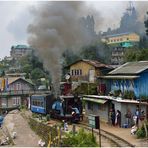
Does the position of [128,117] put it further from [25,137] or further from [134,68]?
[25,137]

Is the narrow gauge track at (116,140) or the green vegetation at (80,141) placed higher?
the green vegetation at (80,141)

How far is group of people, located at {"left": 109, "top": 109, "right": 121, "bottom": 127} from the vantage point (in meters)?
24.5

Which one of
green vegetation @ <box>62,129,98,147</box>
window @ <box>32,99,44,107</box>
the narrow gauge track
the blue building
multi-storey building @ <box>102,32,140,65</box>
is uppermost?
multi-storey building @ <box>102,32,140,65</box>

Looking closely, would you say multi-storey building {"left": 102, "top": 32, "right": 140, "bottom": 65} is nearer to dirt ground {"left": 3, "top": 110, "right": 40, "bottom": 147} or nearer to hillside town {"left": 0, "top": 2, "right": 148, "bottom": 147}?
hillside town {"left": 0, "top": 2, "right": 148, "bottom": 147}

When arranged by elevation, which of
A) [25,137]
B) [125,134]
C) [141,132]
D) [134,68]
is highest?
[134,68]

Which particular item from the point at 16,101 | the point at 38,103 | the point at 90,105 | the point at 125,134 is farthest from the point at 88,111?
the point at 16,101

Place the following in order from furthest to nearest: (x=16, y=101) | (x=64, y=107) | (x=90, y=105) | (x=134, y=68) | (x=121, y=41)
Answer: (x=121, y=41), (x=16, y=101), (x=90, y=105), (x=134, y=68), (x=64, y=107)

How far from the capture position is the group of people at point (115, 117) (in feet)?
80.3

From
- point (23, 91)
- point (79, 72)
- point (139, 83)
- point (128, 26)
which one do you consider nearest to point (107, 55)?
point (23, 91)

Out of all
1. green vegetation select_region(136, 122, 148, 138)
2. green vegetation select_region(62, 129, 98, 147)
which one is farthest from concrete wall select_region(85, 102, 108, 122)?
green vegetation select_region(62, 129, 98, 147)

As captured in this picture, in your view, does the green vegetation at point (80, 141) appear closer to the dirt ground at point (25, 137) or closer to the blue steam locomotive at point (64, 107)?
the dirt ground at point (25, 137)

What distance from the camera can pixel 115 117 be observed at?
25.2 metres

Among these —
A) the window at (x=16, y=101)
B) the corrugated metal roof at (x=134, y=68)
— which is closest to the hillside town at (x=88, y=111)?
the corrugated metal roof at (x=134, y=68)

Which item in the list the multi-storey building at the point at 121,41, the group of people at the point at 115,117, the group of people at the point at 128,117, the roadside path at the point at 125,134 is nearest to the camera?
the roadside path at the point at 125,134
